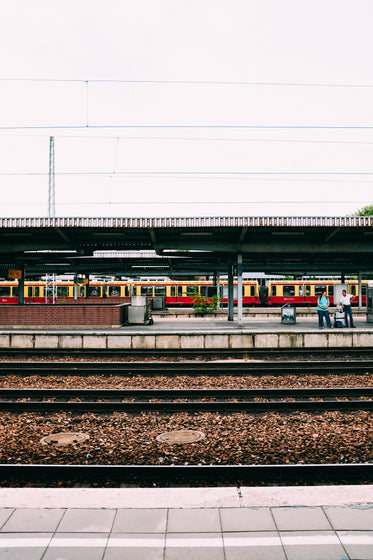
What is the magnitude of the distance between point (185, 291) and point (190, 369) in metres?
24.2

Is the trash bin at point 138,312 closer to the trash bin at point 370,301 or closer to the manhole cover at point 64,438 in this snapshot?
the trash bin at point 370,301

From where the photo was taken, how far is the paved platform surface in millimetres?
2771

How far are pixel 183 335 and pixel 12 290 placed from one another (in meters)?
23.7

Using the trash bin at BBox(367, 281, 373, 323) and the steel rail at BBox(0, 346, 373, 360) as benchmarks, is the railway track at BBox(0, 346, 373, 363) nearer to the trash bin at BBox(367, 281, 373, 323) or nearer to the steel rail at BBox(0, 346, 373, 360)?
the steel rail at BBox(0, 346, 373, 360)

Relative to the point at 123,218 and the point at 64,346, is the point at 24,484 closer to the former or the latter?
the point at 64,346

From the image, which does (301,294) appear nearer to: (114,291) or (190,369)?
(114,291)

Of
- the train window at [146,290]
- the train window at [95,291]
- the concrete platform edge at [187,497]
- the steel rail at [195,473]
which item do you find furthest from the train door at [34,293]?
the concrete platform edge at [187,497]

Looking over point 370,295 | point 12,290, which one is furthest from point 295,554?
point 12,290

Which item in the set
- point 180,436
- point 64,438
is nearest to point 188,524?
point 180,436

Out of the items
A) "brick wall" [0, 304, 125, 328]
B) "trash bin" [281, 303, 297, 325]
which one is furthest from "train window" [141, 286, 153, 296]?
"trash bin" [281, 303, 297, 325]

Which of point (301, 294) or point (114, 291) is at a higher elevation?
point (114, 291)

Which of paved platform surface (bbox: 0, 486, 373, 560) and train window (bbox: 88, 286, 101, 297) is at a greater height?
train window (bbox: 88, 286, 101, 297)

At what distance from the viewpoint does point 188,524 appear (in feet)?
10.2

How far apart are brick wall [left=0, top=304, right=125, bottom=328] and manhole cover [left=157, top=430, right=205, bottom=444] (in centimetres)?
1248
